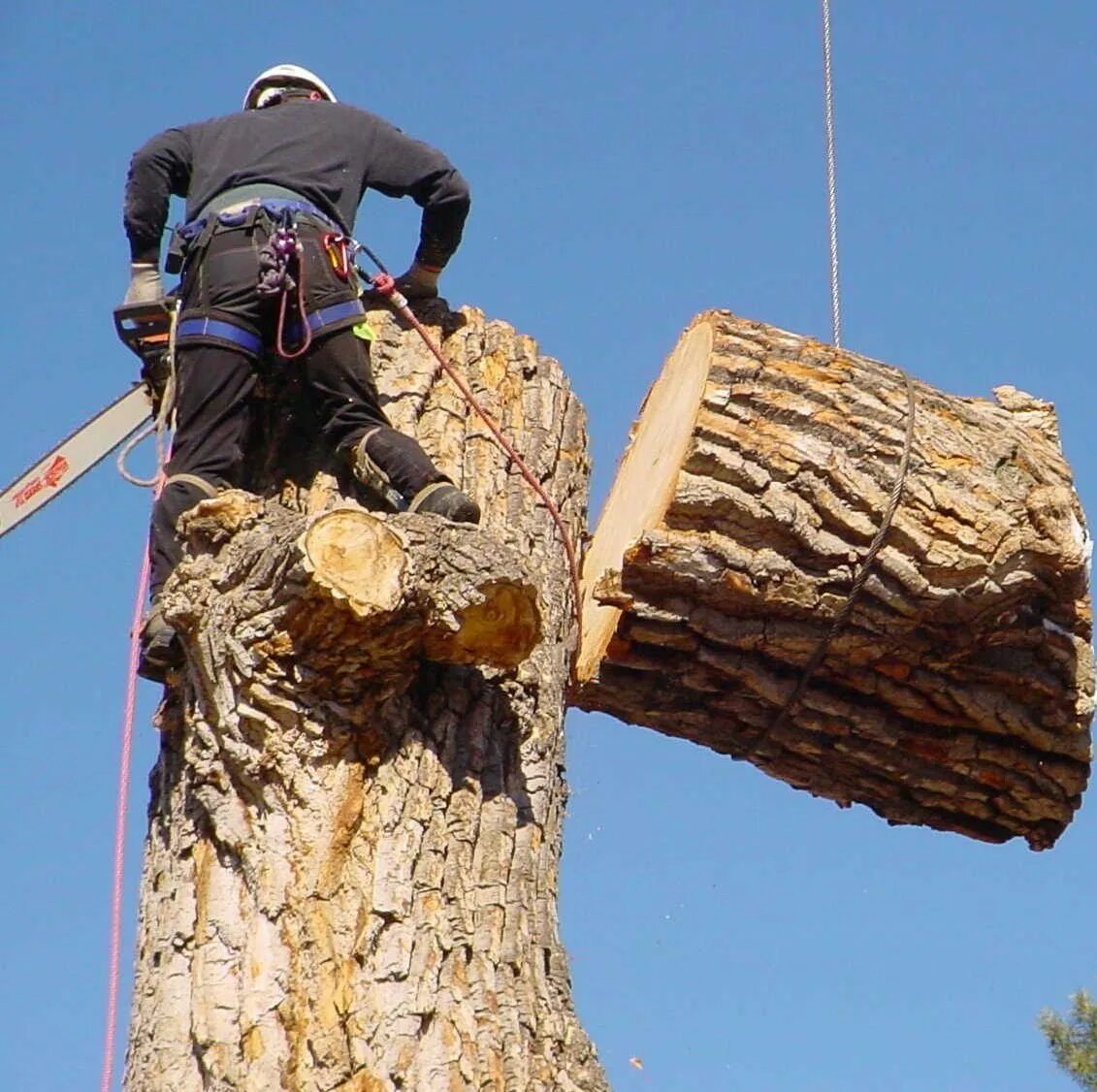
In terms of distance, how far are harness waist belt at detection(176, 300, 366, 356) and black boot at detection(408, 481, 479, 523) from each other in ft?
1.92

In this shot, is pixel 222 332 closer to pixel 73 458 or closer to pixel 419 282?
pixel 419 282

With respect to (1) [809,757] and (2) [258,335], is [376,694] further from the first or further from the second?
(1) [809,757]

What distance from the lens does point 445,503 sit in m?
4.37

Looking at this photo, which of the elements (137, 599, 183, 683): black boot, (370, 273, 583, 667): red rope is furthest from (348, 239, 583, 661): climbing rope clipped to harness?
(137, 599, 183, 683): black boot

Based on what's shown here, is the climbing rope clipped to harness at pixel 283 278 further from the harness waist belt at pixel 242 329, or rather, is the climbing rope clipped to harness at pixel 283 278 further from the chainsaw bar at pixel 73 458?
the chainsaw bar at pixel 73 458

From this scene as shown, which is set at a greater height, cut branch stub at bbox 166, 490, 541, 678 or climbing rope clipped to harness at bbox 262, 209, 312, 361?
climbing rope clipped to harness at bbox 262, 209, 312, 361

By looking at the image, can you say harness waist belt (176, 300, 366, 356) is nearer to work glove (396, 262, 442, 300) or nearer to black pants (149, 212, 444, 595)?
black pants (149, 212, 444, 595)

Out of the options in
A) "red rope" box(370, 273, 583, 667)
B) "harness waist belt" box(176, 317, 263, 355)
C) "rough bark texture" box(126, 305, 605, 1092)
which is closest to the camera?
"rough bark texture" box(126, 305, 605, 1092)

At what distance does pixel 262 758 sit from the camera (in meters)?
3.96

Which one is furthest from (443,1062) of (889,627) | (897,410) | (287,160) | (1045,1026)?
(1045,1026)

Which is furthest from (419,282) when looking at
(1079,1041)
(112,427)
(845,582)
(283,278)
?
(1079,1041)

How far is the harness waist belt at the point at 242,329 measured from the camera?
15.5 feet

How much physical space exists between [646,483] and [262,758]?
5.15ft

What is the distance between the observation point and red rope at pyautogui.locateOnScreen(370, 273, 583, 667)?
15.9 feet
